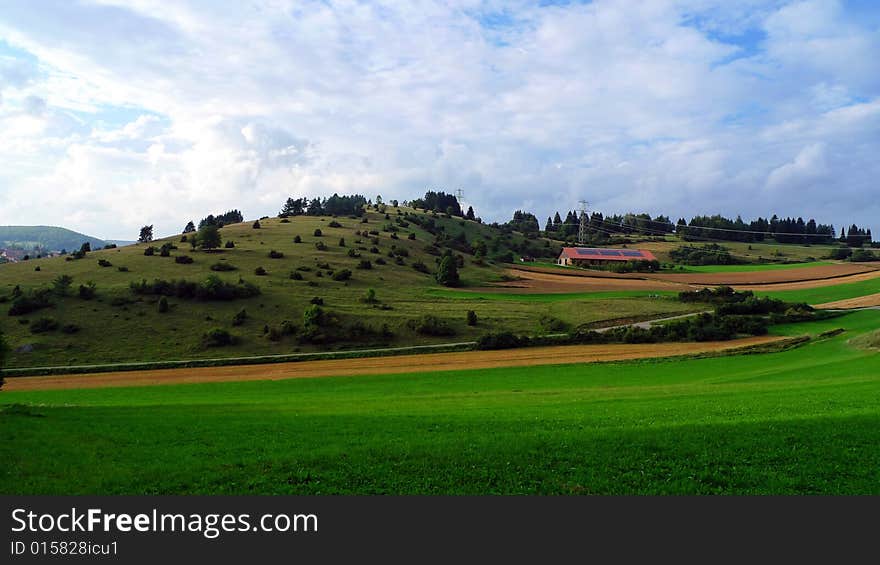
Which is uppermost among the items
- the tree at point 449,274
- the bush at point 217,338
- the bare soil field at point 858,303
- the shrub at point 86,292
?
the tree at point 449,274

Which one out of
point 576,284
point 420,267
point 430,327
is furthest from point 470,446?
point 420,267

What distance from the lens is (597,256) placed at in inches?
6216

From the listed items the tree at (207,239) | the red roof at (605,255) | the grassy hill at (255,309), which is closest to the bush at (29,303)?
the grassy hill at (255,309)

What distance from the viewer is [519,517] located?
1092cm

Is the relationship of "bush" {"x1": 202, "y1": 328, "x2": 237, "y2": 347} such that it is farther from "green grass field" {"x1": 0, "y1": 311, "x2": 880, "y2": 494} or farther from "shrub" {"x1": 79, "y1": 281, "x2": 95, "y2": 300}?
"green grass field" {"x1": 0, "y1": 311, "x2": 880, "y2": 494}

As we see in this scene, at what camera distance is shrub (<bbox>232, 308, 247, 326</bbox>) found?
237ft

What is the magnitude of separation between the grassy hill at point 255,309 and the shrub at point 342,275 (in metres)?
1.81

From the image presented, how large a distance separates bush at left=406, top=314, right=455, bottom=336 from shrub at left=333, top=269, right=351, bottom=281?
33889 mm

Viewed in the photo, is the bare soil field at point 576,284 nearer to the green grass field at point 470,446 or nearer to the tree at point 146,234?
the green grass field at point 470,446

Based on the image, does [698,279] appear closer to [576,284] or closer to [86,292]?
[576,284]

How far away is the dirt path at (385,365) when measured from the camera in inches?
1957

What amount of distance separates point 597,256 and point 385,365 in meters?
117

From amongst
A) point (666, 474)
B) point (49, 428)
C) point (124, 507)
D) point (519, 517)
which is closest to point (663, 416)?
point (666, 474)

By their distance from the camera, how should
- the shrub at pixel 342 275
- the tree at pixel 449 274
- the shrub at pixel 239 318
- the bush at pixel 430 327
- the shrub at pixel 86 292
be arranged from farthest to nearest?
1. the tree at pixel 449 274
2. the shrub at pixel 342 275
3. the shrub at pixel 86 292
4. the shrub at pixel 239 318
5. the bush at pixel 430 327
